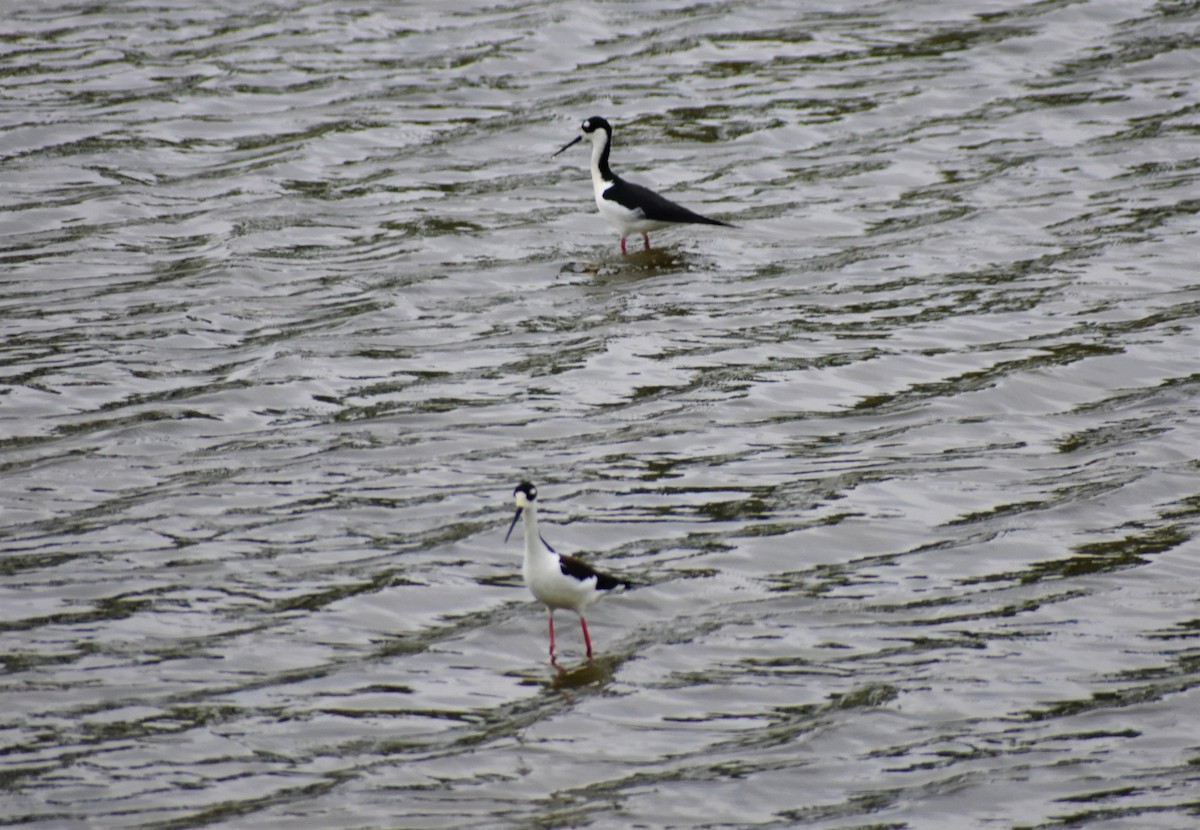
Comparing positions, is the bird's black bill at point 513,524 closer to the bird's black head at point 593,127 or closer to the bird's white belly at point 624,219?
the bird's white belly at point 624,219

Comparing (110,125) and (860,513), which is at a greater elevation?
(110,125)

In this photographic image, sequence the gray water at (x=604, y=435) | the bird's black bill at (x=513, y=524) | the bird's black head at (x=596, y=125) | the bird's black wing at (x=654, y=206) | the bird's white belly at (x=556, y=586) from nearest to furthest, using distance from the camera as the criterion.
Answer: the gray water at (x=604, y=435) → the bird's white belly at (x=556, y=586) → the bird's black bill at (x=513, y=524) → the bird's black wing at (x=654, y=206) → the bird's black head at (x=596, y=125)

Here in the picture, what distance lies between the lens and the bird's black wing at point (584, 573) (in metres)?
8.63

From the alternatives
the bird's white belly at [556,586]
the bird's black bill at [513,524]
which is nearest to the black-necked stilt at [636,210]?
the bird's black bill at [513,524]

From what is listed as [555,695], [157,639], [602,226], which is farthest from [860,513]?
[602,226]

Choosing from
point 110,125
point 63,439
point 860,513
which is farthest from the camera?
point 110,125

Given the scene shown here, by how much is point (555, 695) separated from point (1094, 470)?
3.98 meters

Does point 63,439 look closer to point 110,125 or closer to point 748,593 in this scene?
point 748,593

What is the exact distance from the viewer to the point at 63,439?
1096 cm

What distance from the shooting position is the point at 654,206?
49.3 ft

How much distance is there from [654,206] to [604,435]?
4.34 meters

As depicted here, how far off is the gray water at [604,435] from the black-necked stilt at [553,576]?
0.92ft

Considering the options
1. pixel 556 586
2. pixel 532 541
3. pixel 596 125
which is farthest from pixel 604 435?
pixel 596 125

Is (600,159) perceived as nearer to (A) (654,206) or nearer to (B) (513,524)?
(A) (654,206)
